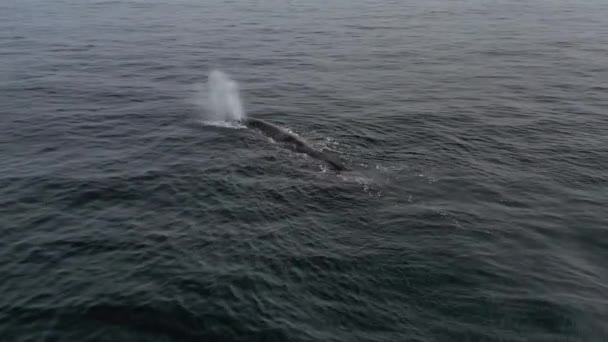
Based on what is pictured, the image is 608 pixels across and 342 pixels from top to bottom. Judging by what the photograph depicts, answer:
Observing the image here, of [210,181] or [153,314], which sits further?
[210,181]

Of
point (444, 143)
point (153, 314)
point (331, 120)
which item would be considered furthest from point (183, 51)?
point (153, 314)

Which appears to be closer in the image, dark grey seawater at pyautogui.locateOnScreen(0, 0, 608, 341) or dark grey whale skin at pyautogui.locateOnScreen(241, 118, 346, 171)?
dark grey seawater at pyautogui.locateOnScreen(0, 0, 608, 341)

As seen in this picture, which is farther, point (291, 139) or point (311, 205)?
point (291, 139)

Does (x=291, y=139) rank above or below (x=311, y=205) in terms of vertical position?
above

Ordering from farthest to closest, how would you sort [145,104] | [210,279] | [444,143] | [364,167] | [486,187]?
[145,104] < [444,143] < [364,167] < [486,187] < [210,279]

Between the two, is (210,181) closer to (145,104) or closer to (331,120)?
(331,120)

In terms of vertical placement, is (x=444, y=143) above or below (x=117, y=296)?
above
